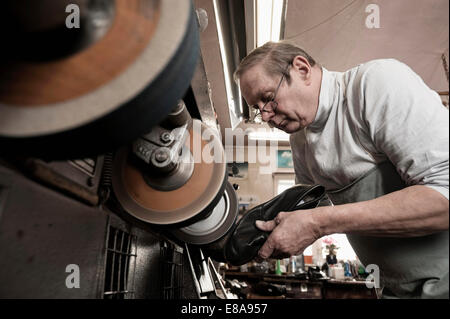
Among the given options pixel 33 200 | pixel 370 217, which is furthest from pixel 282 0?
pixel 33 200

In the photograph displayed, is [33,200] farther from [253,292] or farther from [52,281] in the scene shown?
[253,292]

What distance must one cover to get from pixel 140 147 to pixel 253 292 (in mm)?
2911

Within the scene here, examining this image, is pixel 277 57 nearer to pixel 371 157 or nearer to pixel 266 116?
pixel 266 116

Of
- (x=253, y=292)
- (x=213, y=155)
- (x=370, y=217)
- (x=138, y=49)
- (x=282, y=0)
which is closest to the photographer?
(x=138, y=49)

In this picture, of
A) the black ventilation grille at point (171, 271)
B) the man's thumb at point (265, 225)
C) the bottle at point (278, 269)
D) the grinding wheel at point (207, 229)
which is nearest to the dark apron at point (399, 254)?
the man's thumb at point (265, 225)

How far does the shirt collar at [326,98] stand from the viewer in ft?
2.09

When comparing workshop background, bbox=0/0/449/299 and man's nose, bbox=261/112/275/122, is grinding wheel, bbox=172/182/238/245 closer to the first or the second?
workshop background, bbox=0/0/449/299

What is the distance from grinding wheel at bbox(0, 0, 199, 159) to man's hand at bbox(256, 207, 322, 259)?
42 cm

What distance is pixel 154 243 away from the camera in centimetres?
83

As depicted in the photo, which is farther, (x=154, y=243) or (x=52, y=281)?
(x=154, y=243)

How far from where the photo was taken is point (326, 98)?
2.12 feet

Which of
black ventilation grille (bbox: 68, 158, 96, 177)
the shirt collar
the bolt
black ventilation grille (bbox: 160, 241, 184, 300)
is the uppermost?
A: the shirt collar

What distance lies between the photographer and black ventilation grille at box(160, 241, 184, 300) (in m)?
0.87

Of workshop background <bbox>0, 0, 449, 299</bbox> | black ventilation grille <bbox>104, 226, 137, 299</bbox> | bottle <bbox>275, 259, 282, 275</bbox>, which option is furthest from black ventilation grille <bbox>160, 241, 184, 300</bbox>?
bottle <bbox>275, 259, 282, 275</bbox>
